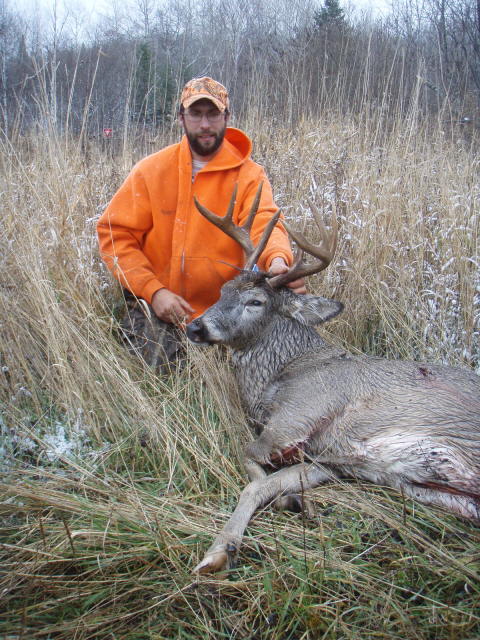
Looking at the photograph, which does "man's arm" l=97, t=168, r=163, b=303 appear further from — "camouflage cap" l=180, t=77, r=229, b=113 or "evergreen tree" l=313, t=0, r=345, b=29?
"evergreen tree" l=313, t=0, r=345, b=29

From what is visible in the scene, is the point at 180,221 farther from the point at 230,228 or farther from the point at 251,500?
the point at 251,500

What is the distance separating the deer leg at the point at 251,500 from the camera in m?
1.86

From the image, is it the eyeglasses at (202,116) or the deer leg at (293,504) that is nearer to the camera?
the deer leg at (293,504)

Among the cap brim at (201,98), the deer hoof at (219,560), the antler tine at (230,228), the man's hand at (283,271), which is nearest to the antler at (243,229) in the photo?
the antler tine at (230,228)

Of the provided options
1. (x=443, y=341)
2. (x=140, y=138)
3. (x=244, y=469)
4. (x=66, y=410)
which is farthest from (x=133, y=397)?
(x=140, y=138)

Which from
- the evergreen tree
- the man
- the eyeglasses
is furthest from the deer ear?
the evergreen tree

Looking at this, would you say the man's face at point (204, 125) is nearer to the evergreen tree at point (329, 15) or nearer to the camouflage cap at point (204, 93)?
the camouflage cap at point (204, 93)

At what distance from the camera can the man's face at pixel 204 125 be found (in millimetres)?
3506

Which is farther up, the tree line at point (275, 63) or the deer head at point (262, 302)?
the tree line at point (275, 63)

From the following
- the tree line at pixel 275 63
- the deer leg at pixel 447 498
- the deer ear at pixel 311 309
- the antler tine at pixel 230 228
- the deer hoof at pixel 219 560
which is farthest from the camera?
the tree line at pixel 275 63

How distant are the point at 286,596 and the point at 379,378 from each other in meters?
1.10

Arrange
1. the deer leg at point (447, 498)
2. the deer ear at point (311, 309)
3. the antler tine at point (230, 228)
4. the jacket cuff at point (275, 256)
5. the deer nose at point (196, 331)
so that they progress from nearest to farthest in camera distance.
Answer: the deer leg at point (447, 498) < the deer nose at point (196, 331) < the deer ear at point (311, 309) < the antler tine at point (230, 228) < the jacket cuff at point (275, 256)

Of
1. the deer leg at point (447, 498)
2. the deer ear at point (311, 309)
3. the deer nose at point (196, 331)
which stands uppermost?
the deer ear at point (311, 309)

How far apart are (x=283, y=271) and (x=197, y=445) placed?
0.96 meters
